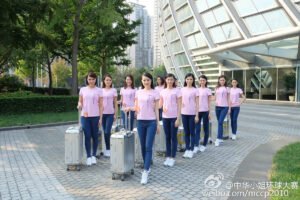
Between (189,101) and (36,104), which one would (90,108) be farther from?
(36,104)

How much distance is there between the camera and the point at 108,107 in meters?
8.96

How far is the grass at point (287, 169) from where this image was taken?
574 cm

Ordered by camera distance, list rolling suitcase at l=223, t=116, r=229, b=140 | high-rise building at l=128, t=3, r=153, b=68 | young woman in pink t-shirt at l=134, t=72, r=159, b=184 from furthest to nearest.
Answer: high-rise building at l=128, t=3, r=153, b=68
rolling suitcase at l=223, t=116, r=229, b=140
young woman in pink t-shirt at l=134, t=72, r=159, b=184

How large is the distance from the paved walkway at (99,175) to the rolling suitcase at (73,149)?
21cm

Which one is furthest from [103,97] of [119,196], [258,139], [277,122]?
[277,122]

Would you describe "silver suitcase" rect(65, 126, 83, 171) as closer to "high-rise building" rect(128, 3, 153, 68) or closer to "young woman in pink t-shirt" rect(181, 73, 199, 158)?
"young woman in pink t-shirt" rect(181, 73, 199, 158)

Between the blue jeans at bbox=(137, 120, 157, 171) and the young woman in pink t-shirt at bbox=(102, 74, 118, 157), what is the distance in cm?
192

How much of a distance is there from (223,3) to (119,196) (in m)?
31.0

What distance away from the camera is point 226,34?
1470 inches

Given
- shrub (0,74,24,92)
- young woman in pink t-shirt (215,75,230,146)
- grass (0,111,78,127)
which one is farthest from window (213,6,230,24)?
young woman in pink t-shirt (215,75,230,146)

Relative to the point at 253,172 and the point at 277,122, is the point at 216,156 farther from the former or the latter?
the point at 277,122

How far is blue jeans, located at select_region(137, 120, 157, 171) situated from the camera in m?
6.96

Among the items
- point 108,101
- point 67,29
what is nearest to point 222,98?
point 108,101

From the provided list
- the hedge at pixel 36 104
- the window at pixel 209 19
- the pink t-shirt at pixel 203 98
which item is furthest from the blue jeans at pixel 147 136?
the window at pixel 209 19
